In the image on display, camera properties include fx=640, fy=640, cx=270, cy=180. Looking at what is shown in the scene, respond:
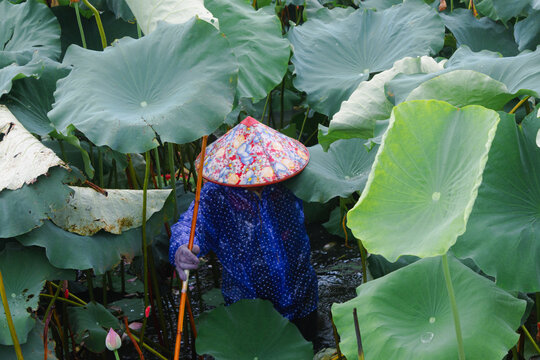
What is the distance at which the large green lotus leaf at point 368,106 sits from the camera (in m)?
1.69

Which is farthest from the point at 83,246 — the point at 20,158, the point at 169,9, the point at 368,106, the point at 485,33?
the point at 485,33

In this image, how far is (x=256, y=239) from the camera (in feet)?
6.31

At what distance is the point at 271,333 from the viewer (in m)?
1.87

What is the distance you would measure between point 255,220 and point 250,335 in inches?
13.2

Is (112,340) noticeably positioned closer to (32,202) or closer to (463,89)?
(32,202)

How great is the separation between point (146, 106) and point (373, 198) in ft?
2.46

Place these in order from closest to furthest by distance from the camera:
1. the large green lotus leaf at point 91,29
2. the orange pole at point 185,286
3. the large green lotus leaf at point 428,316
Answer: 1. the large green lotus leaf at point 428,316
2. the orange pole at point 185,286
3. the large green lotus leaf at point 91,29

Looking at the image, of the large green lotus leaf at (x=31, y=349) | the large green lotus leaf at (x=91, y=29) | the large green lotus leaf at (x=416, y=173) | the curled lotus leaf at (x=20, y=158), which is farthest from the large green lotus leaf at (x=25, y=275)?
the large green lotus leaf at (x=91, y=29)

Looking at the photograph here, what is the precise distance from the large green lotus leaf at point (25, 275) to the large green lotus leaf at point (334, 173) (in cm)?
70

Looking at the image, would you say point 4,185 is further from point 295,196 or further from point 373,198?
point 373,198

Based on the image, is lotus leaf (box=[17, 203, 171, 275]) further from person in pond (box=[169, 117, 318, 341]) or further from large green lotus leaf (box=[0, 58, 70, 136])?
large green lotus leaf (box=[0, 58, 70, 136])

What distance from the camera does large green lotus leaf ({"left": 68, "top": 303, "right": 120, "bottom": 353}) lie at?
6.24 feet

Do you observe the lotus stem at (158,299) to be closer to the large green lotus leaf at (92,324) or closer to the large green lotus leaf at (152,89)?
the large green lotus leaf at (92,324)

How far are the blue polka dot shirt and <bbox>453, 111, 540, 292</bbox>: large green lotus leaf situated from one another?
2.20 ft
